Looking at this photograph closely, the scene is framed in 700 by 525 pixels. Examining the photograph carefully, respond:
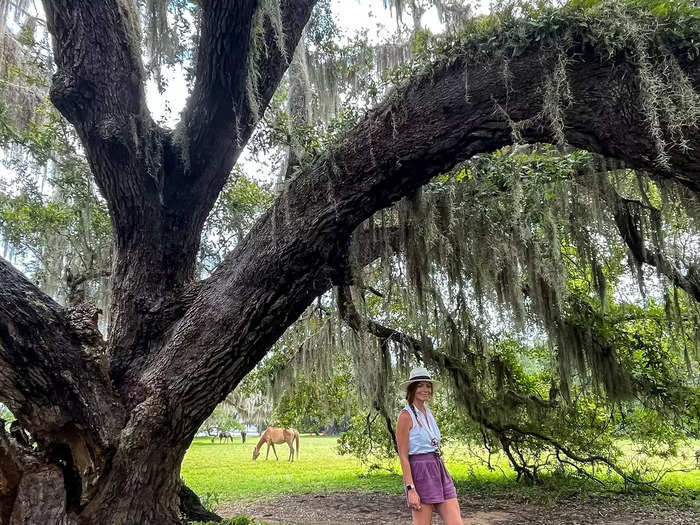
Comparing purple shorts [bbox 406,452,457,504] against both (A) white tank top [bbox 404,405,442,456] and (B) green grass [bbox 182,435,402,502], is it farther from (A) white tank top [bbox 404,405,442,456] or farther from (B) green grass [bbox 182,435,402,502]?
(B) green grass [bbox 182,435,402,502]

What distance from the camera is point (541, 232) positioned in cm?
392

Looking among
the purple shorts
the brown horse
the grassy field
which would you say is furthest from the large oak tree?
Answer: the brown horse

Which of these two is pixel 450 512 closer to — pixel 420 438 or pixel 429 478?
pixel 429 478

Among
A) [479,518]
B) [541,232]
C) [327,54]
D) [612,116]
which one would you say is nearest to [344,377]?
[479,518]

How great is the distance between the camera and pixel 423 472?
2482 millimetres

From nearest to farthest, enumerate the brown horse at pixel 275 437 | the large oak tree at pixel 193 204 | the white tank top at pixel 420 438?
the large oak tree at pixel 193 204 < the white tank top at pixel 420 438 < the brown horse at pixel 275 437

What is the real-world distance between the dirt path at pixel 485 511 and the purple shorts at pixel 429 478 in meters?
2.76

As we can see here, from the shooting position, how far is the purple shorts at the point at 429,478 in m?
2.45

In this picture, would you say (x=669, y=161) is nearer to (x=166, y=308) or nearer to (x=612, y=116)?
(x=612, y=116)

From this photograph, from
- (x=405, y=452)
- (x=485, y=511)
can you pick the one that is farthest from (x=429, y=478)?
(x=485, y=511)

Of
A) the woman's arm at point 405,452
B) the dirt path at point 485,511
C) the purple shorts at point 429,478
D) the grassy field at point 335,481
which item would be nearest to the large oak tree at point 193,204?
the woman's arm at point 405,452

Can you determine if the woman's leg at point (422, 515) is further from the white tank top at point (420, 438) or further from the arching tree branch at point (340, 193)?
the arching tree branch at point (340, 193)

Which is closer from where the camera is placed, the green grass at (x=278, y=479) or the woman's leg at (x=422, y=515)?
the woman's leg at (x=422, y=515)

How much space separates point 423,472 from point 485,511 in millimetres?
3535
